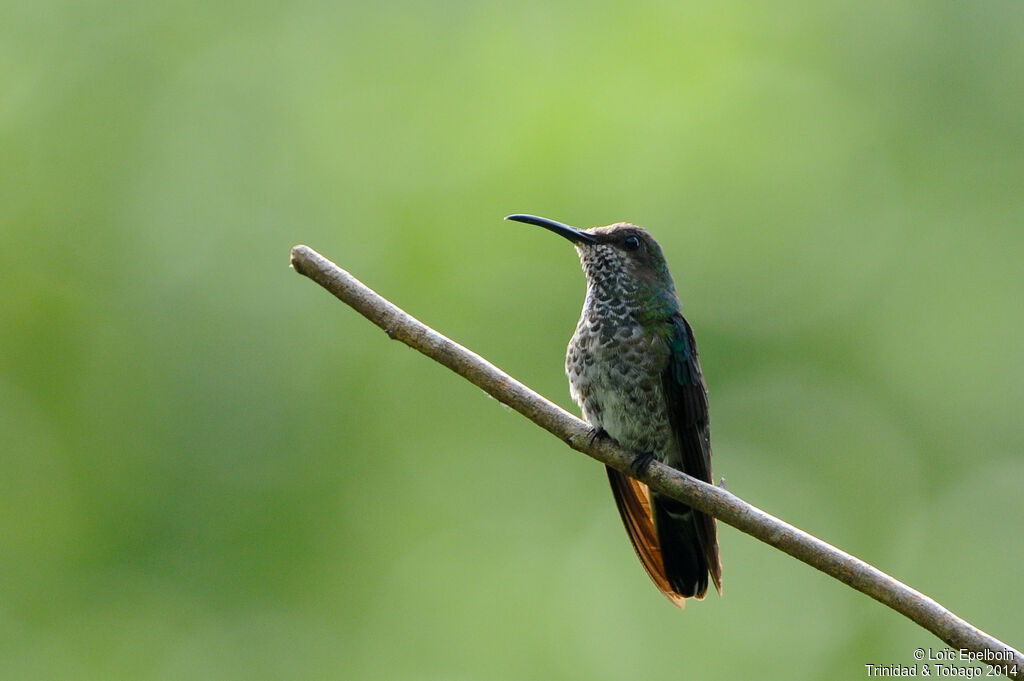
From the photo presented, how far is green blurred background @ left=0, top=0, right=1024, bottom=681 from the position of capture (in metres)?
11.7

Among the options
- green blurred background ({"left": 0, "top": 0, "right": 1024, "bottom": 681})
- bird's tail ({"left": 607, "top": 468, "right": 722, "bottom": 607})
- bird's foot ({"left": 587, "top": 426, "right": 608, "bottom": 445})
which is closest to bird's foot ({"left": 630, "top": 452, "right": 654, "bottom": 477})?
bird's foot ({"left": 587, "top": 426, "right": 608, "bottom": 445})

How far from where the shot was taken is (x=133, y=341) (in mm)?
12859

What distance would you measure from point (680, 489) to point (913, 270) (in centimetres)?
1094

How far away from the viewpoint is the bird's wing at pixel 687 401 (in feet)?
17.7

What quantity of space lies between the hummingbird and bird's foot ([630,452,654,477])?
0.31 meters

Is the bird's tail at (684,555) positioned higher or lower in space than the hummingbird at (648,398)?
lower

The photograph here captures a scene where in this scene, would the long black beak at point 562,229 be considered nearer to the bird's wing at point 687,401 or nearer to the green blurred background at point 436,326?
the bird's wing at point 687,401

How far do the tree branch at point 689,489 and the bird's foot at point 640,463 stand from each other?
0.04 m

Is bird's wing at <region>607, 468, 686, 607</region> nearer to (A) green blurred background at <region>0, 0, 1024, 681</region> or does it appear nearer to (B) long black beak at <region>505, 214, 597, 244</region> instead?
(B) long black beak at <region>505, 214, 597, 244</region>

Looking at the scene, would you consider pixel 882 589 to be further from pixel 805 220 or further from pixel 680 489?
pixel 805 220

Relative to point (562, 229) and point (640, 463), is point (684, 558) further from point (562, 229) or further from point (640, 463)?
point (562, 229)

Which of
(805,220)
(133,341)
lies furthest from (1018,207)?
(133,341)

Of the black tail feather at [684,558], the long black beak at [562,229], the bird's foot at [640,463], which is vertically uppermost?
the long black beak at [562,229]

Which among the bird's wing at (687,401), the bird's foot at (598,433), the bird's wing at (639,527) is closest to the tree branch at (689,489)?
the bird's foot at (598,433)
